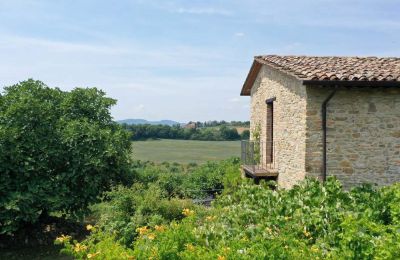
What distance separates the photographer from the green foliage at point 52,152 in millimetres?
13133

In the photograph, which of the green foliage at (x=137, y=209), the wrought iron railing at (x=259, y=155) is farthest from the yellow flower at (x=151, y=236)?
the wrought iron railing at (x=259, y=155)

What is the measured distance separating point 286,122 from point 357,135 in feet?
7.76

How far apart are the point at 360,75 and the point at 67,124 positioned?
9.49m

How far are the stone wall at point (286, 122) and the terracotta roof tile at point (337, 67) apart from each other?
421 mm

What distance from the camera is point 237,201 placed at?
11.7 meters

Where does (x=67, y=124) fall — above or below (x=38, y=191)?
above

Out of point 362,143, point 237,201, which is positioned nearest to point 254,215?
point 237,201

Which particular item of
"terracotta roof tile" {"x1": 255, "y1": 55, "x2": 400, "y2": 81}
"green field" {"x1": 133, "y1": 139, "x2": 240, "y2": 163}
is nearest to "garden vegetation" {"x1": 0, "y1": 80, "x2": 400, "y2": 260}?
"terracotta roof tile" {"x1": 255, "y1": 55, "x2": 400, "y2": 81}

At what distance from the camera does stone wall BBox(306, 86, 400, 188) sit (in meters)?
11.1

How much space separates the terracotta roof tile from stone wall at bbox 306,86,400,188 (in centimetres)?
45

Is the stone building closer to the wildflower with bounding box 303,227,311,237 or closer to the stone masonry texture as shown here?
the stone masonry texture

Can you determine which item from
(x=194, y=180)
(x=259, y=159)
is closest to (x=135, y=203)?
(x=259, y=159)

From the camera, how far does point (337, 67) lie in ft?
39.2

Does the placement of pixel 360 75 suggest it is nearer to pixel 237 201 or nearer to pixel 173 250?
pixel 237 201
